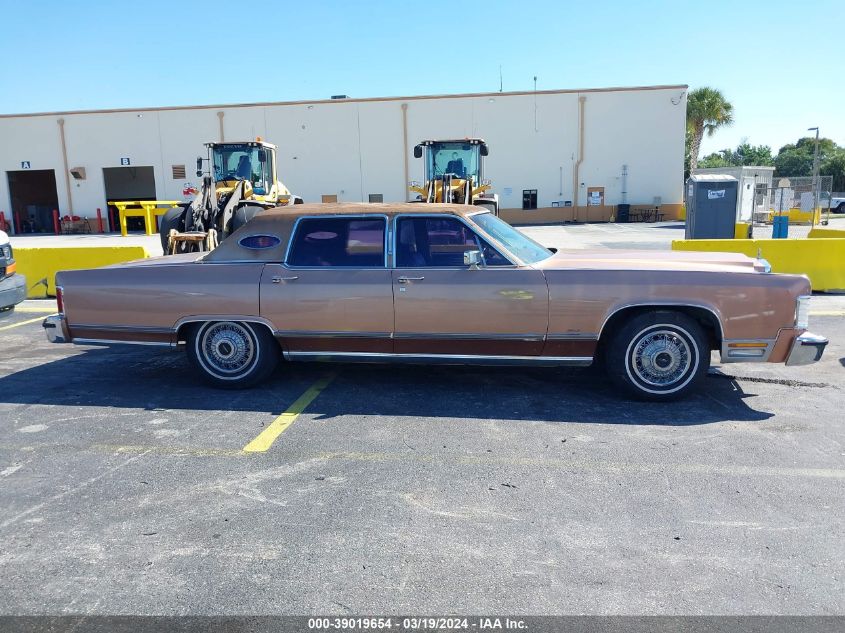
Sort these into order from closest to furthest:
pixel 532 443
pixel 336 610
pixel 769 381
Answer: pixel 336 610
pixel 532 443
pixel 769 381

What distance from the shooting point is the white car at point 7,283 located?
754 cm

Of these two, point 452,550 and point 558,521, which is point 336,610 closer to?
point 452,550

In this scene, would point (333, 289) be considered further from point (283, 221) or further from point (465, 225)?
point (465, 225)

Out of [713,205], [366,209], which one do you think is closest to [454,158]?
[713,205]

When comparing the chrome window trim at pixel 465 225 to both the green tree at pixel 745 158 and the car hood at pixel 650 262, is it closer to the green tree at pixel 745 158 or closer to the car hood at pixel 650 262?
the car hood at pixel 650 262

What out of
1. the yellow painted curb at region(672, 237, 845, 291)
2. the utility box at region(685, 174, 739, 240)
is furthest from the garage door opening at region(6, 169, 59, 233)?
the yellow painted curb at region(672, 237, 845, 291)

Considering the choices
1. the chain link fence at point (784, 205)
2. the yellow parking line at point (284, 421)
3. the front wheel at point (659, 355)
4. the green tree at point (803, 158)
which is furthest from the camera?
the green tree at point (803, 158)

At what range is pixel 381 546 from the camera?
127 inches

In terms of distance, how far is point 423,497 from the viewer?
3.74 m

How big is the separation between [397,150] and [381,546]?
31.5m

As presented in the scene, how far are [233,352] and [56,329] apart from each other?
5.52ft

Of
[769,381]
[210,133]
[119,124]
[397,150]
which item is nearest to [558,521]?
[769,381]

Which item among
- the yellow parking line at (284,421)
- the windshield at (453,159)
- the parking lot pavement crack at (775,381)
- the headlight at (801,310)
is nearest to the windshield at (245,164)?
the windshield at (453,159)

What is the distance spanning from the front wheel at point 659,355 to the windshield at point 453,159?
48.3 feet
